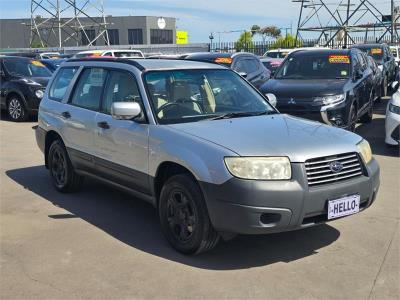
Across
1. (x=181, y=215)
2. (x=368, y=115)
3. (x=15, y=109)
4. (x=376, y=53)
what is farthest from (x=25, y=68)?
(x=376, y=53)

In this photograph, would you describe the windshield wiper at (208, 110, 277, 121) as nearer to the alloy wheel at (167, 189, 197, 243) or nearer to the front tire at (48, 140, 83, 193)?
the alloy wheel at (167, 189, 197, 243)

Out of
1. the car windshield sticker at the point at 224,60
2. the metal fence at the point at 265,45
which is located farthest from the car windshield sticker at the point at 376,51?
the metal fence at the point at 265,45

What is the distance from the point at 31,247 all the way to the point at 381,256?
309 cm

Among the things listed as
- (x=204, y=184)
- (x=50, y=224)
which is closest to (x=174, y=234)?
(x=204, y=184)

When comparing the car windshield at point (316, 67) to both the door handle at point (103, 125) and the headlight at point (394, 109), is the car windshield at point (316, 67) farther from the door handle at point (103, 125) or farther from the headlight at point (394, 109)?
the door handle at point (103, 125)

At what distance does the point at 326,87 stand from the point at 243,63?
4404 millimetres

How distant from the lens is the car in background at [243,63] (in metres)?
12.7

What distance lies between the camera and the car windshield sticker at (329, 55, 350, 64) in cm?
1035

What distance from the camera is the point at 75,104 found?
616 centimetres

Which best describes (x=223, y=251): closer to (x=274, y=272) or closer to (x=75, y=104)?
(x=274, y=272)

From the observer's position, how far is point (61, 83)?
6.68 metres

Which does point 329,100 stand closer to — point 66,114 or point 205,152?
point 66,114

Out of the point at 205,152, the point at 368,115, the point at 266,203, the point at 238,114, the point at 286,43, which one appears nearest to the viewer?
the point at 266,203

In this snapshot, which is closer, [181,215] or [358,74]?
[181,215]
